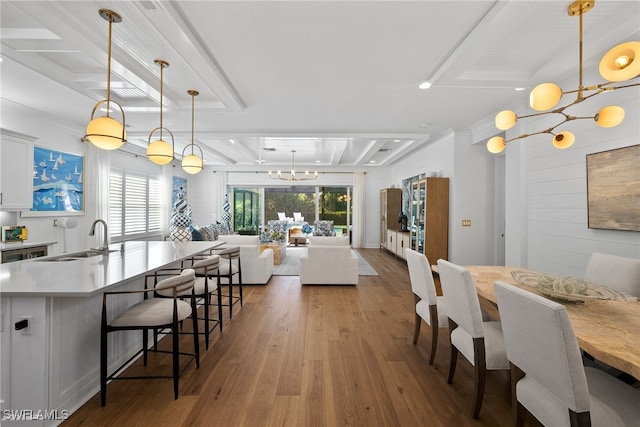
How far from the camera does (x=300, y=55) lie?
9.05 ft

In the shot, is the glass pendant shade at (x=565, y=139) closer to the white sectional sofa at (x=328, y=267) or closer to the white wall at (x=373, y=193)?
the white sectional sofa at (x=328, y=267)

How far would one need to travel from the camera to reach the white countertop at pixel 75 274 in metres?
1.58

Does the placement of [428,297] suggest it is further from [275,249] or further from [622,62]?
[275,249]

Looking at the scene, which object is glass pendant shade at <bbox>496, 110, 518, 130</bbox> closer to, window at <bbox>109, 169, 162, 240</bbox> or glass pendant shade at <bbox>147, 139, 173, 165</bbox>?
glass pendant shade at <bbox>147, 139, 173, 165</bbox>

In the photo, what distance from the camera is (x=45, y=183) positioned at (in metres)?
4.41

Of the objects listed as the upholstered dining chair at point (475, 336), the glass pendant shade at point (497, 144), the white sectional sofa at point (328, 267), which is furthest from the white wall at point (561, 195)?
the white sectional sofa at point (328, 267)

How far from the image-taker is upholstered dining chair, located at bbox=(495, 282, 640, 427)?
1.13 m

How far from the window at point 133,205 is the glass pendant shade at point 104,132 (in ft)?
15.5

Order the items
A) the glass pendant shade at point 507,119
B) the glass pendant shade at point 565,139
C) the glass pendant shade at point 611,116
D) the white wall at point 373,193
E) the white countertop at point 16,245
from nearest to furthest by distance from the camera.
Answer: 1. the glass pendant shade at point 611,116
2. the glass pendant shade at point 507,119
3. the glass pendant shade at point 565,139
4. the white countertop at point 16,245
5. the white wall at point 373,193

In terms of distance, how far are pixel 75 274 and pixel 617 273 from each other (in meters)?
3.85

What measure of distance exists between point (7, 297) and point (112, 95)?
325 cm

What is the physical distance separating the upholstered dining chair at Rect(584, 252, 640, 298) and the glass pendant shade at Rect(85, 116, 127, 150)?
3810 millimetres

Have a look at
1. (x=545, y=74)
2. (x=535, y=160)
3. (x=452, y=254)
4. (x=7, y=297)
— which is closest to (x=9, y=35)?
(x=7, y=297)

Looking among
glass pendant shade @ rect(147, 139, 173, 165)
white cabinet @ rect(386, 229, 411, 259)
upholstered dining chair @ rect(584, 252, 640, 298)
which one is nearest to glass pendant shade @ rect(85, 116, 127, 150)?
glass pendant shade @ rect(147, 139, 173, 165)
